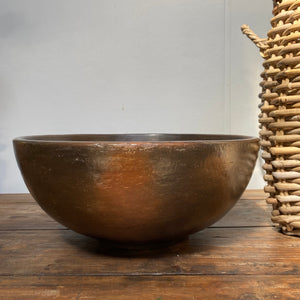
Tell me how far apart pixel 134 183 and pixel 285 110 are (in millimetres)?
302

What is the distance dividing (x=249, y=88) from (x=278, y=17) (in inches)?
35.2

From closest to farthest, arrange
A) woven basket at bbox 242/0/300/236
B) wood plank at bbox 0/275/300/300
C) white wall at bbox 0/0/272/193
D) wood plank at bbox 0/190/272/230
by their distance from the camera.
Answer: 1. wood plank at bbox 0/275/300/300
2. woven basket at bbox 242/0/300/236
3. wood plank at bbox 0/190/272/230
4. white wall at bbox 0/0/272/193

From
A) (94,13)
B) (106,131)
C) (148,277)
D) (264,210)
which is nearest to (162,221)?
(148,277)

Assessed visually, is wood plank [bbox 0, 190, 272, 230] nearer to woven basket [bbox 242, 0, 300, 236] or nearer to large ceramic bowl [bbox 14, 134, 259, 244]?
woven basket [bbox 242, 0, 300, 236]

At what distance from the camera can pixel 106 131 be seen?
1.47 m

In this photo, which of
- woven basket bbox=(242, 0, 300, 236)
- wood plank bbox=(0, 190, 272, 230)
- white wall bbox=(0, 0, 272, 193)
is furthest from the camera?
white wall bbox=(0, 0, 272, 193)

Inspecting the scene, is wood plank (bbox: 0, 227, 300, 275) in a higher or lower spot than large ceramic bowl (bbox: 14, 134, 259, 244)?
lower

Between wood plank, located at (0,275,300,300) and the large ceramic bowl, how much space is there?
61mm

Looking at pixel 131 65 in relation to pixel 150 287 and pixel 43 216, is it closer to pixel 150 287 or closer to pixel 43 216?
pixel 43 216

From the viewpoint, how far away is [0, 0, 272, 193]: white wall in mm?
1415

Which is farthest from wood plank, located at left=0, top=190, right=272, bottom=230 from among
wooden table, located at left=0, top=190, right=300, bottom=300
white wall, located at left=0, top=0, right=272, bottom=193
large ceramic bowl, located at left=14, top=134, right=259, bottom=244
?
white wall, located at left=0, top=0, right=272, bottom=193

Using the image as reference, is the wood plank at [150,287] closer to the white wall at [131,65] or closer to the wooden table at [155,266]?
the wooden table at [155,266]

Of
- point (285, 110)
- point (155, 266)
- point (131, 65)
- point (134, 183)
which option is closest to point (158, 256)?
point (155, 266)

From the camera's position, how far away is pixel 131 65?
1.43 metres
